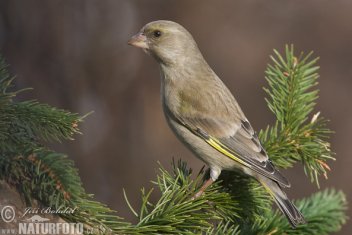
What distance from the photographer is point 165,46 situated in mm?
4465

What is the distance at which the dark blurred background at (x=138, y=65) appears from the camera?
7.17 m

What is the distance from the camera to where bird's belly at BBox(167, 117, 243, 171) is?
3.96 meters

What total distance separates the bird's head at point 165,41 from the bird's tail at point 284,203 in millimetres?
1189

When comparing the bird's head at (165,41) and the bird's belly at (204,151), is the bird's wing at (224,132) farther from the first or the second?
the bird's head at (165,41)

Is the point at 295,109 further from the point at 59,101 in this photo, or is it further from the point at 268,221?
the point at 59,101

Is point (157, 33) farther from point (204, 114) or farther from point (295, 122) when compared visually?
point (295, 122)

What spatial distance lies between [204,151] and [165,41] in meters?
0.86

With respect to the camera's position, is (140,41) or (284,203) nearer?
(284,203)

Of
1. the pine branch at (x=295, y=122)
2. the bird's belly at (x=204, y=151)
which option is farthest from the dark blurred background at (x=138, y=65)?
the pine branch at (x=295, y=122)

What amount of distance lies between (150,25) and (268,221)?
171 centimetres

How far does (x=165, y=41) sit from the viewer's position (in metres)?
4.45

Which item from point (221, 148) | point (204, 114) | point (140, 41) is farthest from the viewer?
point (140, 41)

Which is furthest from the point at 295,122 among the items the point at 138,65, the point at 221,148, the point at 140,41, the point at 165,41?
the point at 138,65

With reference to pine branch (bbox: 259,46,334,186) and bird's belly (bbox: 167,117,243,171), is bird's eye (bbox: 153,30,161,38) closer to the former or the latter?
bird's belly (bbox: 167,117,243,171)
